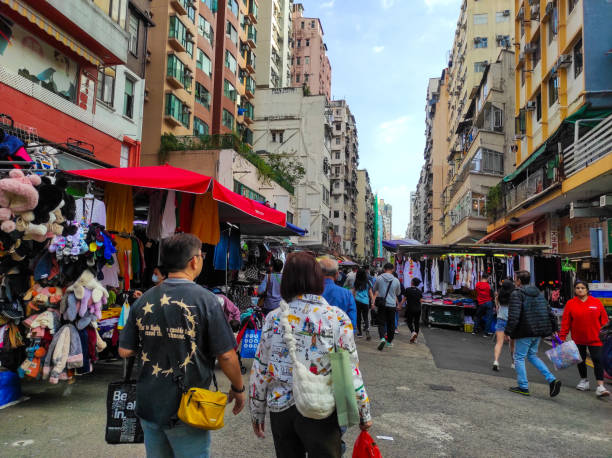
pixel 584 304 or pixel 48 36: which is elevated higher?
pixel 48 36

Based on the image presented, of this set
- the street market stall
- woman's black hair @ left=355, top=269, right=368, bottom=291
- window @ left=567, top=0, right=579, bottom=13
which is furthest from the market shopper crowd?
window @ left=567, top=0, right=579, bottom=13

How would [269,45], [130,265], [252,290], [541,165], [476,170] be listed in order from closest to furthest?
[130,265]
[252,290]
[541,165]
[476,170]
[269,45]

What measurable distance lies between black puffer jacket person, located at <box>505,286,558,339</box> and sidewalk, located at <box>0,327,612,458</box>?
0.98 m

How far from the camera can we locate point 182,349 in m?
2.56

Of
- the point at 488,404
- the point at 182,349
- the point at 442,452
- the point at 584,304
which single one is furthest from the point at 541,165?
the point at 182,349

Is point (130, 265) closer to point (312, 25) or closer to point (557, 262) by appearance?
point (557, 262)

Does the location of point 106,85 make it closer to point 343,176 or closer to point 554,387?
point 554,387

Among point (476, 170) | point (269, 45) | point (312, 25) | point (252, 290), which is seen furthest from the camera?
point (312, 25)

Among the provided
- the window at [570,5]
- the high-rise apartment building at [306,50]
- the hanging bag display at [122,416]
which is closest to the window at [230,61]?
the window at [570,5]

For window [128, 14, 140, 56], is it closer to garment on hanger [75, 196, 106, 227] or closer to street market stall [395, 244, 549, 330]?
street market stall [395, 244, 549, 330]

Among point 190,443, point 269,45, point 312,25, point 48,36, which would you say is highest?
point 312,25

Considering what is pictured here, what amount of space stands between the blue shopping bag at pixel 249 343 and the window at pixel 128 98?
14.4 metres

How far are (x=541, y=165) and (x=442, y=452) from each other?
1945 cm

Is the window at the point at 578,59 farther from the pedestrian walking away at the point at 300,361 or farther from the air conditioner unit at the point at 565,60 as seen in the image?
the pedestrian walking away at the point at 300,361
